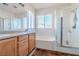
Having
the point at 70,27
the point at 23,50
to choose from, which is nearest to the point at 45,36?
the point at 23,50

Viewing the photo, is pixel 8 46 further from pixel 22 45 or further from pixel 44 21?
pixel 44 21

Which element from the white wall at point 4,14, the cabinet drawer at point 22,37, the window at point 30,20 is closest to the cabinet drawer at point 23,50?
the cabinet drawer at point 22,37

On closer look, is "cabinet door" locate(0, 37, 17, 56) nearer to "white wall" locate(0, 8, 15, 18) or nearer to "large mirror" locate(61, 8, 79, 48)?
"white wall" locate(0, 8, 15, 18)

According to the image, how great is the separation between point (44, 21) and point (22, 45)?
633 mm

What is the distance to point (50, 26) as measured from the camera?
1.92m

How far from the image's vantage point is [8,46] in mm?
1713

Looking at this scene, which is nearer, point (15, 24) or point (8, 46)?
point (8, 46)

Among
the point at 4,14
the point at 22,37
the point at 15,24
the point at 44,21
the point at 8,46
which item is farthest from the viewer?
the point at 15,24

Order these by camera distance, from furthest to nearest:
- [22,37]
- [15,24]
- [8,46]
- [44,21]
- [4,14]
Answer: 1. [15,24]
2. [4,14]
3. [22,37]
4. [44,21]
5. [8,46]

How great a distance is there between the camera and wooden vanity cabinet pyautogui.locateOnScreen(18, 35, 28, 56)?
2096mm

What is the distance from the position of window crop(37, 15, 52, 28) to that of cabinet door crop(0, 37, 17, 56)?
1.49 ft

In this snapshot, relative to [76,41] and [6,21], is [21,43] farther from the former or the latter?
[76,41]

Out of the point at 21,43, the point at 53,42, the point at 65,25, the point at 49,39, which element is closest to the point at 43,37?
the point at 49,39

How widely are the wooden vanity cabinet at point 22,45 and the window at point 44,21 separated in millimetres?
419
